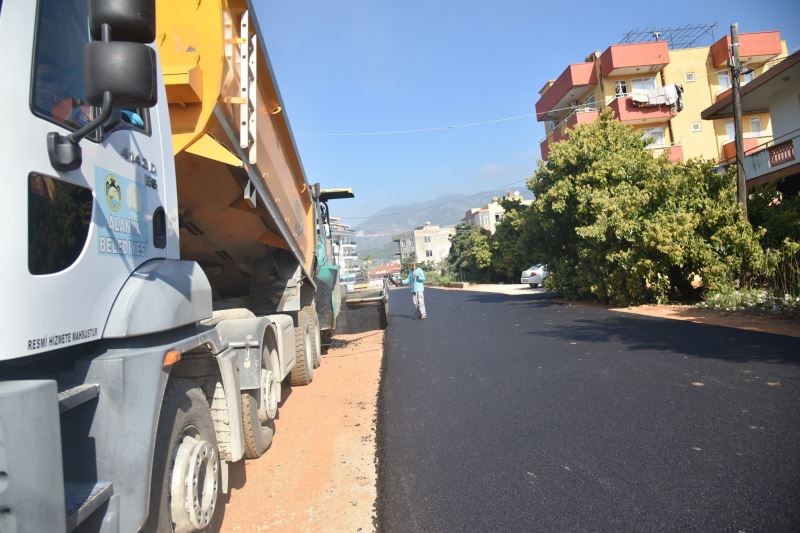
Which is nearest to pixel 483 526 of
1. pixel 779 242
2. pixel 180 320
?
pixel 180 320

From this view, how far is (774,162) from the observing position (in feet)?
57.2

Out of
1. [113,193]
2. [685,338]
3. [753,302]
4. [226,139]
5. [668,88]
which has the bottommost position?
[685,338]

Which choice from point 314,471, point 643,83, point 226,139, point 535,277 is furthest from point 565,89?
point 314,471

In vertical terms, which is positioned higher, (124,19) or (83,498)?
(124,19)

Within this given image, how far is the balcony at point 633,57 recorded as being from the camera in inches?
1104

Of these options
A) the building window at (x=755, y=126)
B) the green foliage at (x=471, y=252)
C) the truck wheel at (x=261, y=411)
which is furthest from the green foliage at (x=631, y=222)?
the green foliage at (x=471, y=252)

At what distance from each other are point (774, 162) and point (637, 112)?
1153cm

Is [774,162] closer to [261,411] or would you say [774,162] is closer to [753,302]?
[753,302]

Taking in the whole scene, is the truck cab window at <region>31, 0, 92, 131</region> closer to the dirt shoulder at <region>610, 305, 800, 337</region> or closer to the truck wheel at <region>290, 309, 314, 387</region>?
the truck wheel at <region>290, 309, 314, 387</region>

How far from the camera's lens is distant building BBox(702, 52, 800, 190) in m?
16.3

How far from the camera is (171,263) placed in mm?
2859

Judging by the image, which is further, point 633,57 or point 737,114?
point 633,57

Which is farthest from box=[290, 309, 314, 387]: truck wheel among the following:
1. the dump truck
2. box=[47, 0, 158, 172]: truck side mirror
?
box=[47, 0, 158, 172]: truck side mirror

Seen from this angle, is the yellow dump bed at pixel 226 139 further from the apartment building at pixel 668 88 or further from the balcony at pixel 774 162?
the apartment building at pixel 668 88
